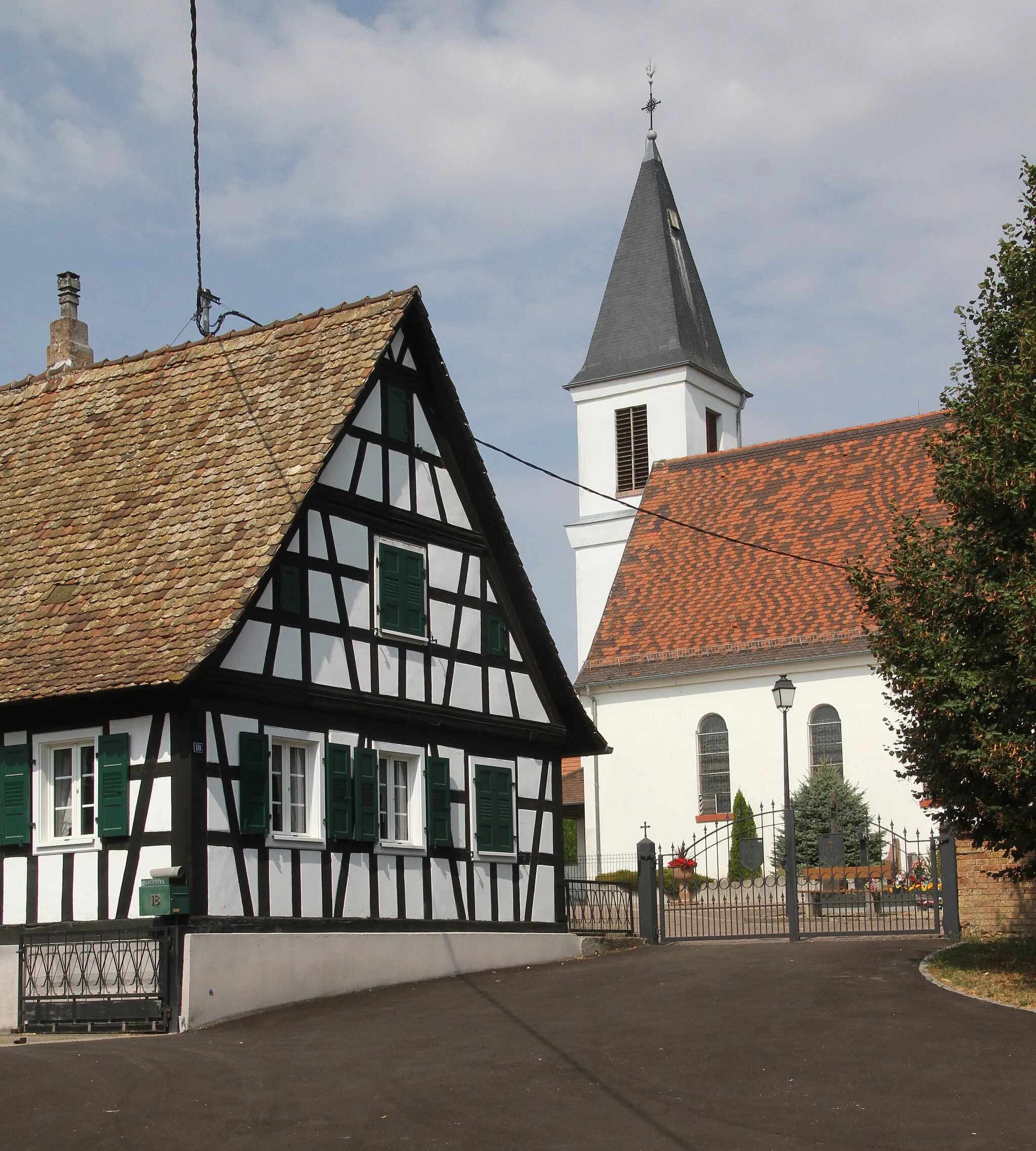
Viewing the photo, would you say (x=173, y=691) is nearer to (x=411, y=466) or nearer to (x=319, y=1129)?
(x=411, y=466)

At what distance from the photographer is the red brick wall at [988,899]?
21641mm

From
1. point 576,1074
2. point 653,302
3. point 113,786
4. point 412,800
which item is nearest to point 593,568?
point 653,302

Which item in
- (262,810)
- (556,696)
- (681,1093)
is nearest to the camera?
(681,1093)

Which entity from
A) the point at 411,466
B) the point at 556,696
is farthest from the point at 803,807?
the point at 411,466

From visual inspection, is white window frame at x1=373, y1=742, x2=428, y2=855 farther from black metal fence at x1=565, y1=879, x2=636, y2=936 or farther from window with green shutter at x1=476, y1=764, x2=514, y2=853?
black metal fence at x1=565, y1=879, x2=636, y2=936

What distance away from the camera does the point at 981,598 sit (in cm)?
1599

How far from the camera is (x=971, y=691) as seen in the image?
15.6 meters

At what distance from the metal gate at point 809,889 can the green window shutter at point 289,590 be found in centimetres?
810

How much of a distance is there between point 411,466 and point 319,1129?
12.1 metres

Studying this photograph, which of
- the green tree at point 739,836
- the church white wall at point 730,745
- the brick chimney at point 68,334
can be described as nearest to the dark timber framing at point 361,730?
the brick chimney at point 68,334

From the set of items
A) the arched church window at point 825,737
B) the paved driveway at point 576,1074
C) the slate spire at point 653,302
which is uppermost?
the slate spire at point 653,302

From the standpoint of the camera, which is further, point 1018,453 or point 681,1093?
point 1018,453

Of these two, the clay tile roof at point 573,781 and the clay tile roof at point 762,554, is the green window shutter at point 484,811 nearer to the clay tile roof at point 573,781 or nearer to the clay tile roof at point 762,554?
the clay tile roof at point 762,554

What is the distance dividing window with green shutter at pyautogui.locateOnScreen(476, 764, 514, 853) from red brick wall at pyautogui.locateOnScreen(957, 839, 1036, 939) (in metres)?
5.91
